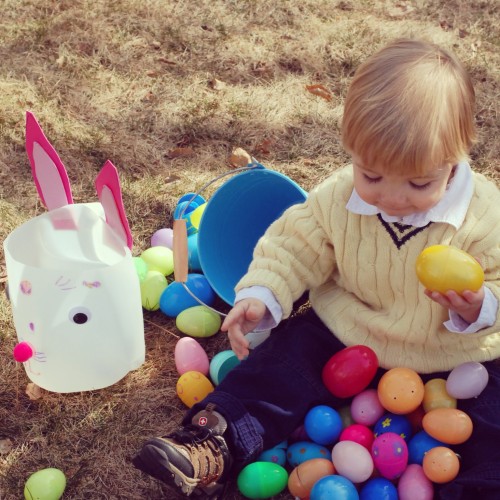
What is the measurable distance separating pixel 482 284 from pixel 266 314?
0.49 m

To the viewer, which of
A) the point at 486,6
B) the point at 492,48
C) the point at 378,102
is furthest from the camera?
the point at 486,6

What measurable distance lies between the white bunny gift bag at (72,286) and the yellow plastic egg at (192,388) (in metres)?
0.14

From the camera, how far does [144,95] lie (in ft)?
9.38

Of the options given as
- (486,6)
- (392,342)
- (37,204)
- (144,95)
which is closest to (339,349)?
(392,342)

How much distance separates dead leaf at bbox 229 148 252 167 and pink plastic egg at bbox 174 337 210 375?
88cm

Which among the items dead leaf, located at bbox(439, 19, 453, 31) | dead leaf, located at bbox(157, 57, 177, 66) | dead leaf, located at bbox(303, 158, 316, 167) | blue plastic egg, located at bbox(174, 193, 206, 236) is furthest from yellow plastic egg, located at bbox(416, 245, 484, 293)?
dead leaf, located at bbox(439, 19, 453, 31)

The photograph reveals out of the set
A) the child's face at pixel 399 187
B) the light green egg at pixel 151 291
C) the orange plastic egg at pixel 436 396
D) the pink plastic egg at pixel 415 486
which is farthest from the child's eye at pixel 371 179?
the light green egg at pixel 151 291

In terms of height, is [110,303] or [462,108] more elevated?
[462,108]

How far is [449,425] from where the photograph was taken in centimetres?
153

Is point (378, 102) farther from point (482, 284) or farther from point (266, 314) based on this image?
point (266, 314)

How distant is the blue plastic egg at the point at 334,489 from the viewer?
4.78 feet

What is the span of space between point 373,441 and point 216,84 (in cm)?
175

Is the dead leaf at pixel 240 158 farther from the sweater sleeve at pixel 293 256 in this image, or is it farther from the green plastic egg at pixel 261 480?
the green plastic egg at pixel 261 480

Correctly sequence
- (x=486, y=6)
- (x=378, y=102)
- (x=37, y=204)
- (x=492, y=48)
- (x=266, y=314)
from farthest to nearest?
(x=486, y=6), (x=492, y=48), (x=37, y=204), (x=266, y=314), (x=378, y=102)
